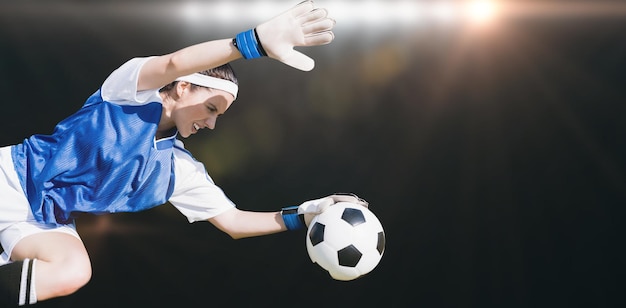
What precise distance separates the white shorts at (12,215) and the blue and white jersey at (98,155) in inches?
0.9

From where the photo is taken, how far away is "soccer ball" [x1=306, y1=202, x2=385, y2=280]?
1.97 metres

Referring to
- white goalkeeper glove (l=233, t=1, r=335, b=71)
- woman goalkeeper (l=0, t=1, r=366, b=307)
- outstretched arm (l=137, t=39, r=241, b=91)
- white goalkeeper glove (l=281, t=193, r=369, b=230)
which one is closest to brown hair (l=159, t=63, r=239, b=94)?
woman goalkeeper (l=0, t=1, r=366, b=307)

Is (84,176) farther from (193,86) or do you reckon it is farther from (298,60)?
(298,60)

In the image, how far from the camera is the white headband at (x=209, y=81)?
1922 mm

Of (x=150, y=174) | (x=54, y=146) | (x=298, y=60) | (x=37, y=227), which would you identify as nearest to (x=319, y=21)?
(x=298, y=60)

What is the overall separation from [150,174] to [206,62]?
57 cm

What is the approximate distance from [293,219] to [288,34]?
78 centimetres

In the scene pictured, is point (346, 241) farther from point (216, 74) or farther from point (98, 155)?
point (98, 155)

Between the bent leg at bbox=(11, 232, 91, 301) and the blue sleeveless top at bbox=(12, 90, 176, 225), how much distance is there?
7 cm

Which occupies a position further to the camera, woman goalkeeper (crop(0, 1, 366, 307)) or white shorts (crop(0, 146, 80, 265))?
white shorts (crop(0, 146, 80, 265))

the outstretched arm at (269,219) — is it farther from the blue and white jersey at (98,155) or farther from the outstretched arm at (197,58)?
the outstretched arm at (197,58)

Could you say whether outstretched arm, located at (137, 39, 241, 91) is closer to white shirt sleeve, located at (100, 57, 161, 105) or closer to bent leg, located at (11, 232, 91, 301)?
white shirt sleeve, located at (100, 57, 161, 105)

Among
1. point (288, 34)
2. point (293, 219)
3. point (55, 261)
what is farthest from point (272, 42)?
point (55, 261)

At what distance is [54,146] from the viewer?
76.7 inches
